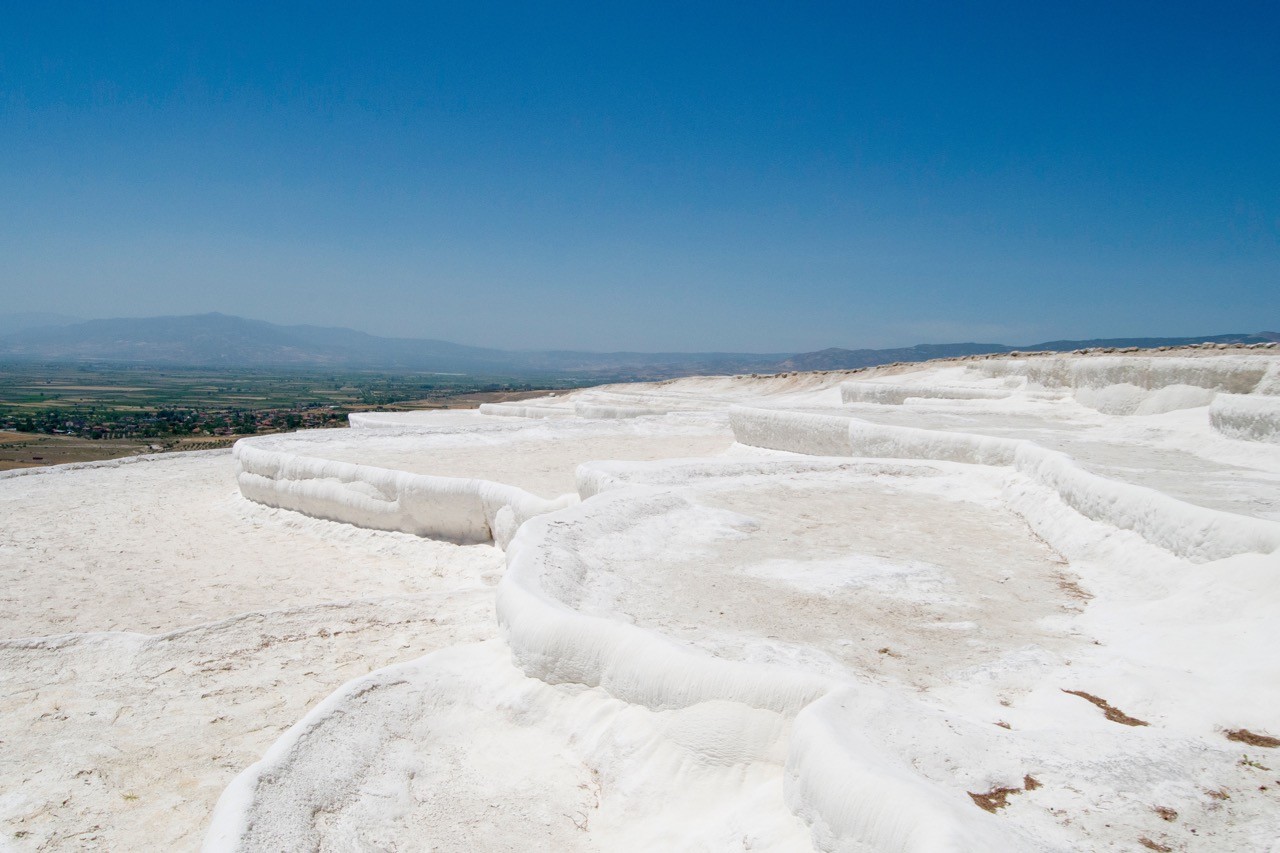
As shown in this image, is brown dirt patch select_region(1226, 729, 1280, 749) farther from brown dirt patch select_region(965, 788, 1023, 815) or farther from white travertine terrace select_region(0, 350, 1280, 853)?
brown dirt patch select_region(965, 788, 1023, 815)

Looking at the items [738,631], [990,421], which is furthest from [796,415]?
[738,631]

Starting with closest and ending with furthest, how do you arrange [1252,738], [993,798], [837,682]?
[993,798]
[1252,738]
[837,682]

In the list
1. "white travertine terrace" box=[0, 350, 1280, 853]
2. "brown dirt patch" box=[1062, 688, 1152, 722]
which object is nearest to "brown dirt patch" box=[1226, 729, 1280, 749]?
"white travertine terrace" box=[0, 350, 1280, 853]

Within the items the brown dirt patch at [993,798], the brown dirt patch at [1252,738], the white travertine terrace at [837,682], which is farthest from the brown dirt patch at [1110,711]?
the brown dirt patch at [993,798]

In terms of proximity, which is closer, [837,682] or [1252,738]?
A: [1252,738]

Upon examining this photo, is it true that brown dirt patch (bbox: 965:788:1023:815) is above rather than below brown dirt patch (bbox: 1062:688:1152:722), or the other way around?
above

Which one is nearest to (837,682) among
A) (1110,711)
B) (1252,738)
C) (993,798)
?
(993,798)

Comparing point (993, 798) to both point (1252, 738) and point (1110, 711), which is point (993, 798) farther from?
point (1252, 738)
